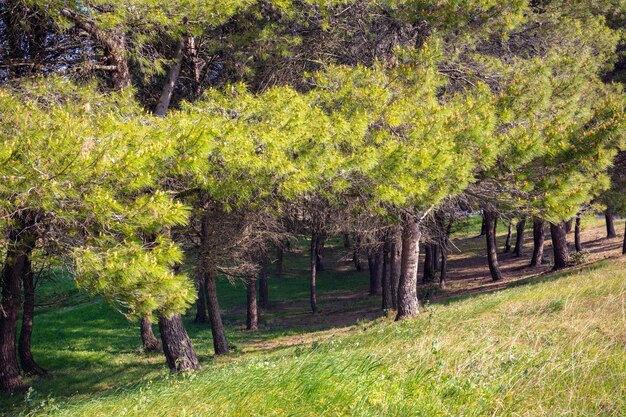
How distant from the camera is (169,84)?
11367 millimetres

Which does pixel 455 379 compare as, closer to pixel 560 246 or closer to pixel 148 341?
pixel 148 341

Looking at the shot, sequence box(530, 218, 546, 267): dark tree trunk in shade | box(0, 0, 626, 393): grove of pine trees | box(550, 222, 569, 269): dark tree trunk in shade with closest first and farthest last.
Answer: box(0, 0, 626, 393): grove of pine trees < box(550, 222, 569, 269): dark tree trunk in shade < box(530, 218, 546, 267): dark tree trunk in shade

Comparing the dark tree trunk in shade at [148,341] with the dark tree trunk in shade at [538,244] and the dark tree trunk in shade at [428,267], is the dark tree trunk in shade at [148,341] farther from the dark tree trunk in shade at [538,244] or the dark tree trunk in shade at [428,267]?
the dark tree trunk in shade at [538,244]

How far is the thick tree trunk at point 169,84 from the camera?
11.0 m

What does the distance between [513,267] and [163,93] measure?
2116cm

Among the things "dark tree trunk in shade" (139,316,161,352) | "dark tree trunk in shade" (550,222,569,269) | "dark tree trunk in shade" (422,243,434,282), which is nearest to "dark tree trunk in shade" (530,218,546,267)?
"dark tree trunk in shade" (550,222,569,269)

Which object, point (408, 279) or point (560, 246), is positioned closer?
point (408, 279)

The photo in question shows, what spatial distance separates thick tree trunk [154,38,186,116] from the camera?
36.2 ft

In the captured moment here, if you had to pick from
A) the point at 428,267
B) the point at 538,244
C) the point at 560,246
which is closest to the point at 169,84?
the point at 560,246

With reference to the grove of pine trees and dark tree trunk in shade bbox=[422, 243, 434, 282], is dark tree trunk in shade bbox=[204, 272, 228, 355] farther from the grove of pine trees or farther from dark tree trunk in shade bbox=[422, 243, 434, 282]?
dark tree trunk in shade bbox=[422, 243, 434, 282]

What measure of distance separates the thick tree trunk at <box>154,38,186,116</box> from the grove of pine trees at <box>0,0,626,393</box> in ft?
0.17

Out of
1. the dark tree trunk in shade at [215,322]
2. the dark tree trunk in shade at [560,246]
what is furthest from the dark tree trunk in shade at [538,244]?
the dark tree trunk in shade at [215,322]

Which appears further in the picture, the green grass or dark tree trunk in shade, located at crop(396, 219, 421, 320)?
dark tree trunk in shade, located at crop(396, 219, 421, 320)

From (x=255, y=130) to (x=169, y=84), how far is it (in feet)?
14.0
